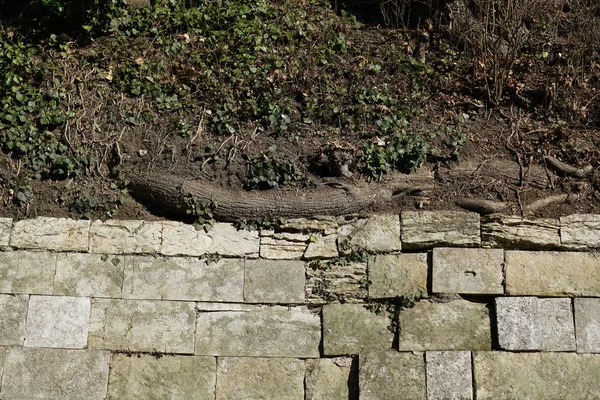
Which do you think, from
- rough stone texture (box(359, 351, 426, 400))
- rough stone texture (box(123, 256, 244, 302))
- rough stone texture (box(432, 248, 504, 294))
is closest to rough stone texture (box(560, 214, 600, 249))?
rough stone texture (box(432, 248, 504, 294))

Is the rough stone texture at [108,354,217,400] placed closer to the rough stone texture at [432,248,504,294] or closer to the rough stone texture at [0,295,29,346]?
the rough stone texture at [0,295,29,346]

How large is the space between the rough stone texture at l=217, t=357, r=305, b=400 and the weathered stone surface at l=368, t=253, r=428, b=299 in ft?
2.72

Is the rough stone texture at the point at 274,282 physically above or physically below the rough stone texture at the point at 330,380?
above

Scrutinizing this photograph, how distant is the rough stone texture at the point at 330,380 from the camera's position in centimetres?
536

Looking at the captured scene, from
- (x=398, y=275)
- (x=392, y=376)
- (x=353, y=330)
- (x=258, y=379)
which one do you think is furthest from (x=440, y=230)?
(x=258, y=379)

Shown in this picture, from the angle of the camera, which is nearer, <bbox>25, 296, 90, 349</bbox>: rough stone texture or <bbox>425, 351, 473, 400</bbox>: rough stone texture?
<bbox>425, 351, 473, 400</bbox>: rough stone texture

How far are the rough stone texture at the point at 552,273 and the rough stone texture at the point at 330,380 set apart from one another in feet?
4.30

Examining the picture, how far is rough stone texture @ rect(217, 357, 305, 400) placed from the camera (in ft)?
17.6

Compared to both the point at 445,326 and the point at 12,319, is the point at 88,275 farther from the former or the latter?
the point at 445,326

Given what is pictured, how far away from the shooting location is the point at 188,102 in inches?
245

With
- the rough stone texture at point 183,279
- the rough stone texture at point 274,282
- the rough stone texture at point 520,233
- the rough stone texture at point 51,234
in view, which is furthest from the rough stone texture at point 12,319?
the rough stone texture at point 520,233

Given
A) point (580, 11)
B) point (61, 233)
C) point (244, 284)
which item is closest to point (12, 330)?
point (61, 233)

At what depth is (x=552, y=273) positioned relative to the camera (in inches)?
216

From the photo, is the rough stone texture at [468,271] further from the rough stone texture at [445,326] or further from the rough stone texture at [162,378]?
the rough stone texture at [162,378]
